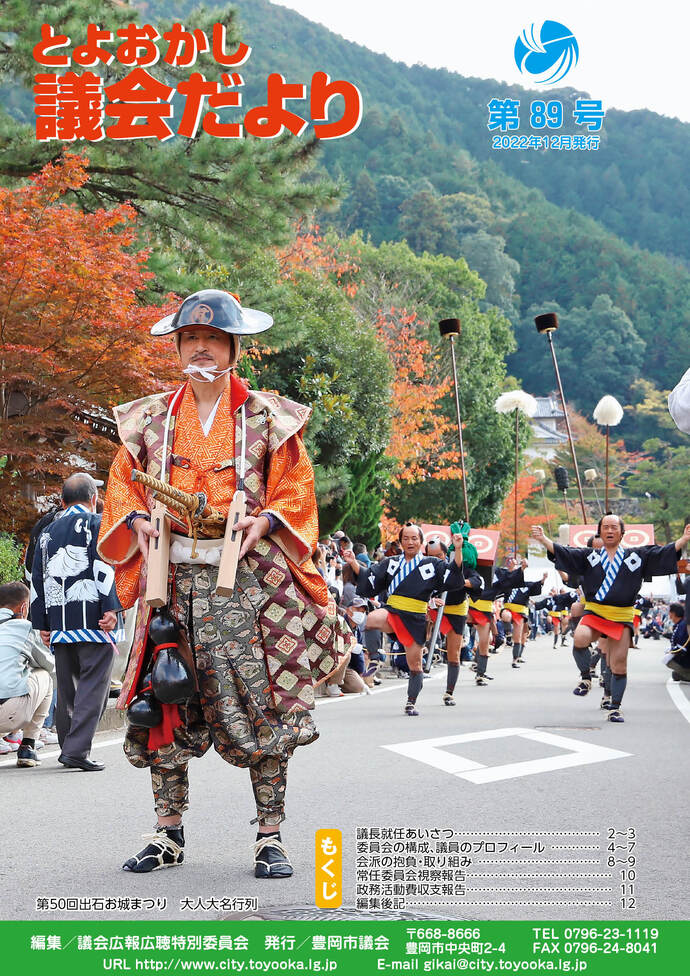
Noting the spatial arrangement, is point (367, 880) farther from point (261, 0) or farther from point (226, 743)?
point (261, 0)

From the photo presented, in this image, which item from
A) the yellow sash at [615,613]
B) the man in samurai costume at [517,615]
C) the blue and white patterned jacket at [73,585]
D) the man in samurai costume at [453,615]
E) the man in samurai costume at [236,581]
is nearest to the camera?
the man in samurai costume at [236,581]

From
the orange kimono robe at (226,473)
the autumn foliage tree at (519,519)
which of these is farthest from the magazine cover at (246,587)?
the autumn foliage tree at (519,519)

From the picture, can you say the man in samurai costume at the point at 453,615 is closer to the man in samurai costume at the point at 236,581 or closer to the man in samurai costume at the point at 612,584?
the man in samurai costume at the point at 612,584

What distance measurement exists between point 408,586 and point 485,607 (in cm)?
519

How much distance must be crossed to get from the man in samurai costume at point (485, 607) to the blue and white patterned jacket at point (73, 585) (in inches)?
370

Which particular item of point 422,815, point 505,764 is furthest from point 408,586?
point 422,815

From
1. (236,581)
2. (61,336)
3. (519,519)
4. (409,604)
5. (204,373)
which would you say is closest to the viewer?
(236,581)

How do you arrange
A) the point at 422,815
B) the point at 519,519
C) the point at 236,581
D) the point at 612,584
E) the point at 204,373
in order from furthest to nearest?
the point at 519,519 → the point at 612,584 → the point at 422,815 → the point at 204,373 → the point at 236,581

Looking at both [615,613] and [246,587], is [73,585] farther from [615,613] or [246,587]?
[615,613]

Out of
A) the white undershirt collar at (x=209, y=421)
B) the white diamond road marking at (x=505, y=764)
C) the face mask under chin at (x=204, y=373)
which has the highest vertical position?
the face mask under chin at (x=204, y=373)

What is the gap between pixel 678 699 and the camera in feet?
43.3

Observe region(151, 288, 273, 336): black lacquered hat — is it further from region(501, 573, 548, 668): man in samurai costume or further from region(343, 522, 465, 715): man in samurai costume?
region(501, 573, 548, 668): man in samurai costume

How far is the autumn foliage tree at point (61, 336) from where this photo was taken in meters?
11.5

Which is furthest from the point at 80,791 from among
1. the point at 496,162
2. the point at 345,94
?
the point at 496,162
